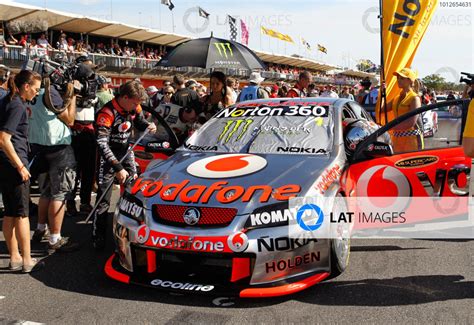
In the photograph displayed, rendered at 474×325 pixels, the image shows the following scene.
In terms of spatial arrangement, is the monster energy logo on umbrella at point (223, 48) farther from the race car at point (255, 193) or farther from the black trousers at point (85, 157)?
the race car at point (255, 193)

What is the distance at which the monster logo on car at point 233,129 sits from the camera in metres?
4.98

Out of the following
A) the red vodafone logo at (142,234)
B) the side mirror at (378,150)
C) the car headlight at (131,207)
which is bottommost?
the red vodafone logo at (142,234)

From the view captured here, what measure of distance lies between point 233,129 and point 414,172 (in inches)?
66.1

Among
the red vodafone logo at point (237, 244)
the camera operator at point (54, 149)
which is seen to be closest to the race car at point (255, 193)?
Result: the red vodafone logo at point (237, 244)

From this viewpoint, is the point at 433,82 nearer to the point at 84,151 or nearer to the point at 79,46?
the point at 79,46

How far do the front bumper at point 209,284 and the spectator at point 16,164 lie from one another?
1001mm

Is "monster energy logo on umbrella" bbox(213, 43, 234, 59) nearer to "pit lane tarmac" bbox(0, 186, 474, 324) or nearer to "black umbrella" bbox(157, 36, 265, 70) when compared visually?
"black umbrella" bbox(157, 36, 265, 70)

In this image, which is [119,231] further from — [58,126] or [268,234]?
[58,126]

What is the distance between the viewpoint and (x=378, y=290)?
3854 millimetres

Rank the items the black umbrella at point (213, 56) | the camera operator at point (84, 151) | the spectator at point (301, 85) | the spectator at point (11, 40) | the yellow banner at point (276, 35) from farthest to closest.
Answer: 1. the yellow banner at point (276, 35)
2. the spectator at point (11, 40)
3. the spectator at point (301, 85)
4. the black umbrella at point (213, 56)
5. the camera operator at point (84, 151)

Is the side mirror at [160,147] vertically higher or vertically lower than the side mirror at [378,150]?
lower

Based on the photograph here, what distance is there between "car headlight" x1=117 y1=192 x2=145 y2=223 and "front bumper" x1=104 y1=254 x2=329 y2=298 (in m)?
0.31

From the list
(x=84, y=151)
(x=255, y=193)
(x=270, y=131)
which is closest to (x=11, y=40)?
(x=84, y=151)

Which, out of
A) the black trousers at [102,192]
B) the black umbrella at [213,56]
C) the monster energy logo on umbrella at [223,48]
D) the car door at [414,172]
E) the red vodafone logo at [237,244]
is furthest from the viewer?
the monster energy logo on umbrella at [223,48]
